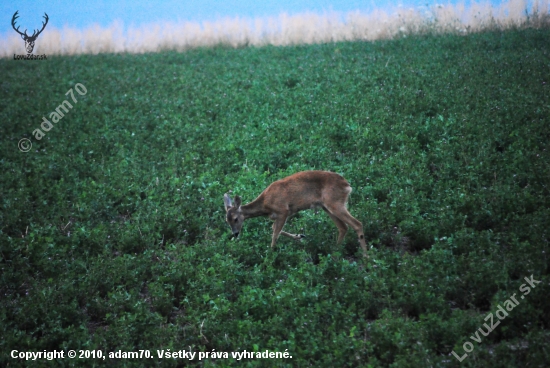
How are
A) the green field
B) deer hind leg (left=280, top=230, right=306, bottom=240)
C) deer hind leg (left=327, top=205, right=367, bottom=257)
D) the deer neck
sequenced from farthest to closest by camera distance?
the deer neck → deer hind leg (left=280, top=230, right=306, bottom=240) → deer hind leg (left=327, top=205, right=367, bottom=257) → the green field

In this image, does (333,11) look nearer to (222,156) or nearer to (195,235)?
(222,156)

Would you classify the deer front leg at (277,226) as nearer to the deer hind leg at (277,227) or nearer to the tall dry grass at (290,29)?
the deer hind leg at (277,227)

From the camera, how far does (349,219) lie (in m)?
8.79

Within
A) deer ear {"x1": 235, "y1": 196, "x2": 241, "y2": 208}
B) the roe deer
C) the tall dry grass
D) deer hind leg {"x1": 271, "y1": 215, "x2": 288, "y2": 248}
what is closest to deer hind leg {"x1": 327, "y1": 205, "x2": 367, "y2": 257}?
the roe deer

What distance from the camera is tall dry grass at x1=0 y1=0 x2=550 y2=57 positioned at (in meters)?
21.6

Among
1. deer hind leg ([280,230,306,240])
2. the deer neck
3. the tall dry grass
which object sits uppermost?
the tall dry grass

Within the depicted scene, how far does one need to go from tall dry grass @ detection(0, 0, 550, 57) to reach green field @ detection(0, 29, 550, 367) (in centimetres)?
369

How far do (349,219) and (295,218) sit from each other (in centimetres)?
171

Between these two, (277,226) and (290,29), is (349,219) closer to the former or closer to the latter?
(277,226)

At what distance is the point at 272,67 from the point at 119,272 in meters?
12.3

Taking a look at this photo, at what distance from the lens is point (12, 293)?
8.26 metres

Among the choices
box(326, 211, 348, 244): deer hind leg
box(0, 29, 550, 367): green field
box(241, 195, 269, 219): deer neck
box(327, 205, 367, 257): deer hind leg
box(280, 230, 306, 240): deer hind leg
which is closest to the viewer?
box(0, 29, 550, 367): green field

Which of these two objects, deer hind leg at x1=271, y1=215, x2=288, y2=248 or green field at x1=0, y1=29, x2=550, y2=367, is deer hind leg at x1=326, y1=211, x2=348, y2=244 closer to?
green field at x1=0, y1=29, x2=550, y2=367

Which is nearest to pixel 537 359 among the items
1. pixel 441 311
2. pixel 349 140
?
pixel 441 311
